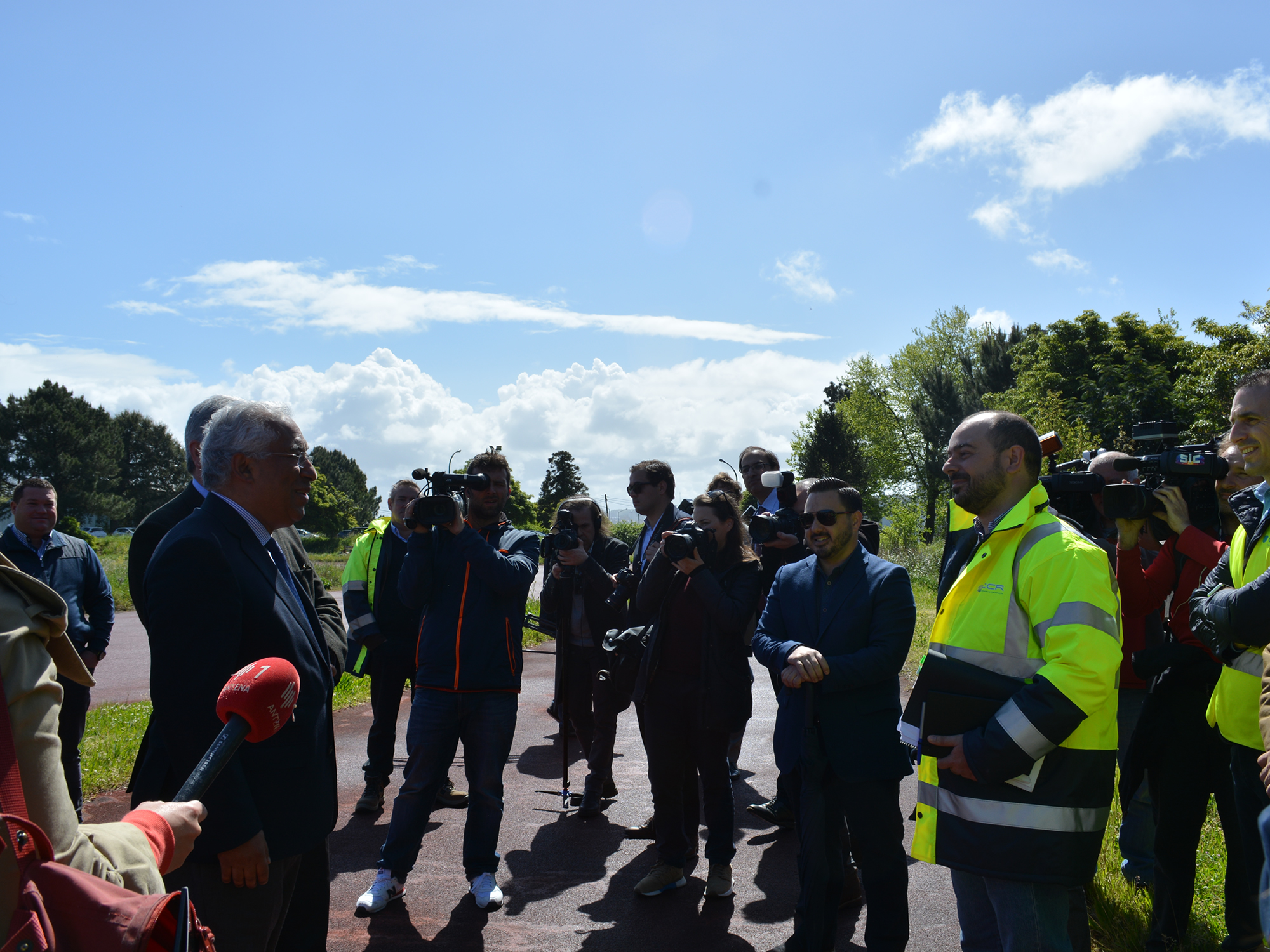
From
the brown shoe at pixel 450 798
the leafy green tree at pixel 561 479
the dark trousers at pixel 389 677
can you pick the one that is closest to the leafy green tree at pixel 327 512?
the leafy green tree at pixel 561 479

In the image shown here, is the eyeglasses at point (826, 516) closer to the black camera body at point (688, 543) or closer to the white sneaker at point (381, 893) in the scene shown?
the black camera body at point (688, 543)

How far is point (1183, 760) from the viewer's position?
3.68 m

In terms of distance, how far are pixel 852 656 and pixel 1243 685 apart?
142cm

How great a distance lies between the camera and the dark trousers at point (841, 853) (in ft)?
11.7

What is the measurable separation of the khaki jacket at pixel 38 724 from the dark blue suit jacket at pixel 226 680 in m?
1.01

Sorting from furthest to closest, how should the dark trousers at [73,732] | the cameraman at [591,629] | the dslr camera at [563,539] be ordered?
the cameraman at [591,629], the dslr camera at [563,539], the dark trousers at [73,732]

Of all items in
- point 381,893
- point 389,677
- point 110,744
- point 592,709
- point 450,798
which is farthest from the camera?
point 110,744

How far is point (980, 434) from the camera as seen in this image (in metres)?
2.99

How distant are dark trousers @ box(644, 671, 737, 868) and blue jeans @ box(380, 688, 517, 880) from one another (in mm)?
817

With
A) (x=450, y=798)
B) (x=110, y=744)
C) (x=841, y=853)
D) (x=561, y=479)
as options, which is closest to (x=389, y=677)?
(x=450, y=798)

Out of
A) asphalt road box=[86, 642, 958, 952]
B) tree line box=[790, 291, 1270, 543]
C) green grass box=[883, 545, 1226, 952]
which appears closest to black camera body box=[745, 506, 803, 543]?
asphalt road box=[86, 642, 958, 952]

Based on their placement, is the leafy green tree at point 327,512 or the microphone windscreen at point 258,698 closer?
the microphone windscreen at point 258,698

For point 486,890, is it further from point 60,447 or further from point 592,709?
point 60,447

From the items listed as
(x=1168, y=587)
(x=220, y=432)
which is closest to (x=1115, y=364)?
(x=1168, y=587)
